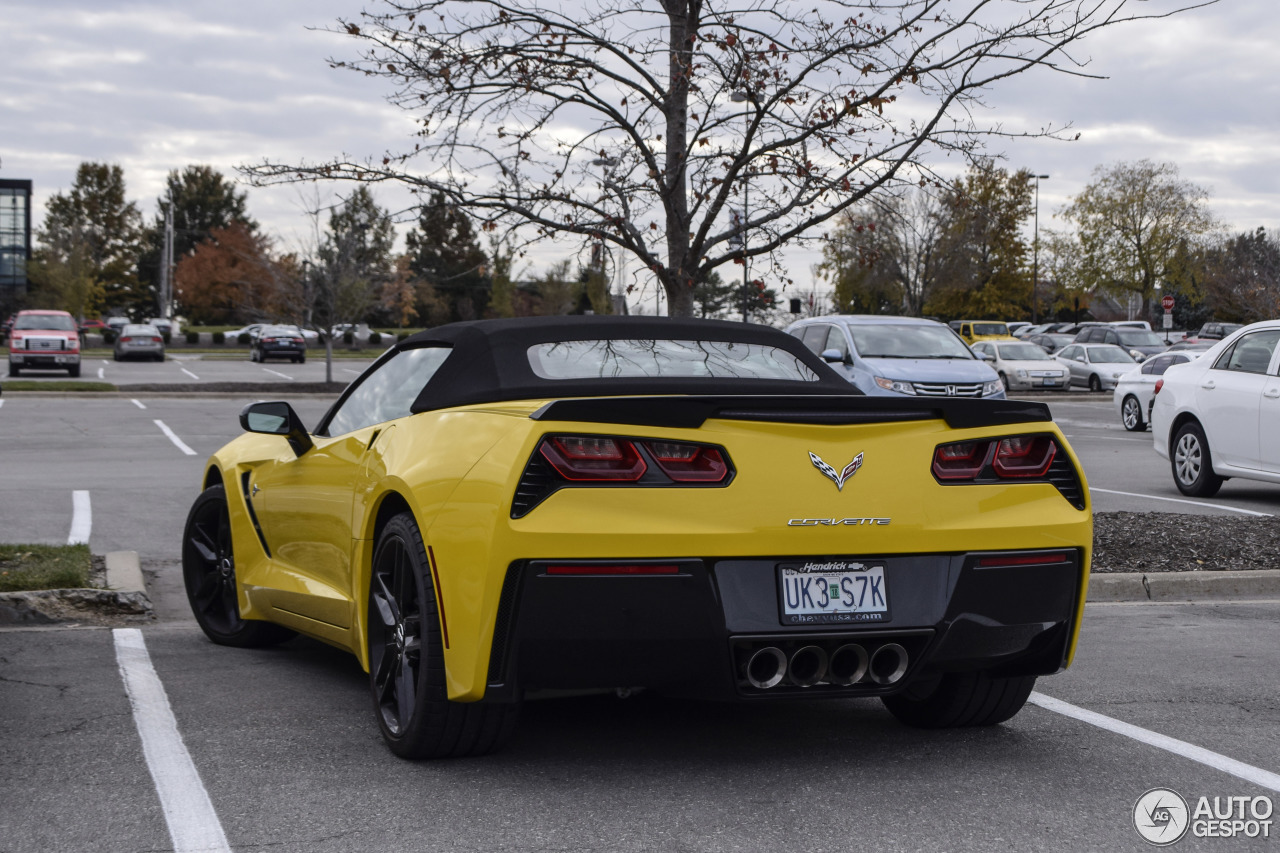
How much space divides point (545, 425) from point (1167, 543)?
245 inches

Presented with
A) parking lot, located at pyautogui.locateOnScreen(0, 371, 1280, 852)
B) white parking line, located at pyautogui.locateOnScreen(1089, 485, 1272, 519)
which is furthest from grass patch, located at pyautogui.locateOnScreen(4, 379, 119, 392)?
parking lot, located at pyautogui.locateOnScreen(0, 371, 1280, 852)

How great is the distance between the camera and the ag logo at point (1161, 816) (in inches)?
142

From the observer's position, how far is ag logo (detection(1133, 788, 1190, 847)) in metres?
3.62

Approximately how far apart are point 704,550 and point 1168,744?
1892 millimetres

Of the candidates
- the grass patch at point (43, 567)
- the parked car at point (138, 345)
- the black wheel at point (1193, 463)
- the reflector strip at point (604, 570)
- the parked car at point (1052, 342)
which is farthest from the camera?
the parked car at point (1052, 342)

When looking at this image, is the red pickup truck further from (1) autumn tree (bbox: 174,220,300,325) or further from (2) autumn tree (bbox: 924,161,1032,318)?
(1) autumn tree (bbox: 174,220,300,325)

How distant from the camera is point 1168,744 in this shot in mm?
4543

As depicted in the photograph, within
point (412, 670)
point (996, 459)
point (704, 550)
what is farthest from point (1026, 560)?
point (412, 670)

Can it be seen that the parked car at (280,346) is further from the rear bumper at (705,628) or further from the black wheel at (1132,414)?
the rear bumper at (705,628)

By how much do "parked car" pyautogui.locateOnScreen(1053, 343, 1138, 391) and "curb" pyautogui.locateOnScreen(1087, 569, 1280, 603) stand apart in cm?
3205

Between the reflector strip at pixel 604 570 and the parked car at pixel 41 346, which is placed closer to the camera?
the reflector strip at pixel 604 570

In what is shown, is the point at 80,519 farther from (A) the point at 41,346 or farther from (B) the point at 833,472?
(A) the point at 41,346

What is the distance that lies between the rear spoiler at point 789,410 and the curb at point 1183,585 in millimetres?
3919

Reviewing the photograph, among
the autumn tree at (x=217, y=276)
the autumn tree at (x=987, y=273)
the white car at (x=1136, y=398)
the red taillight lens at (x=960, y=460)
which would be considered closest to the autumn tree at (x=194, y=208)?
the autumn tree at (x=217, y=276)
